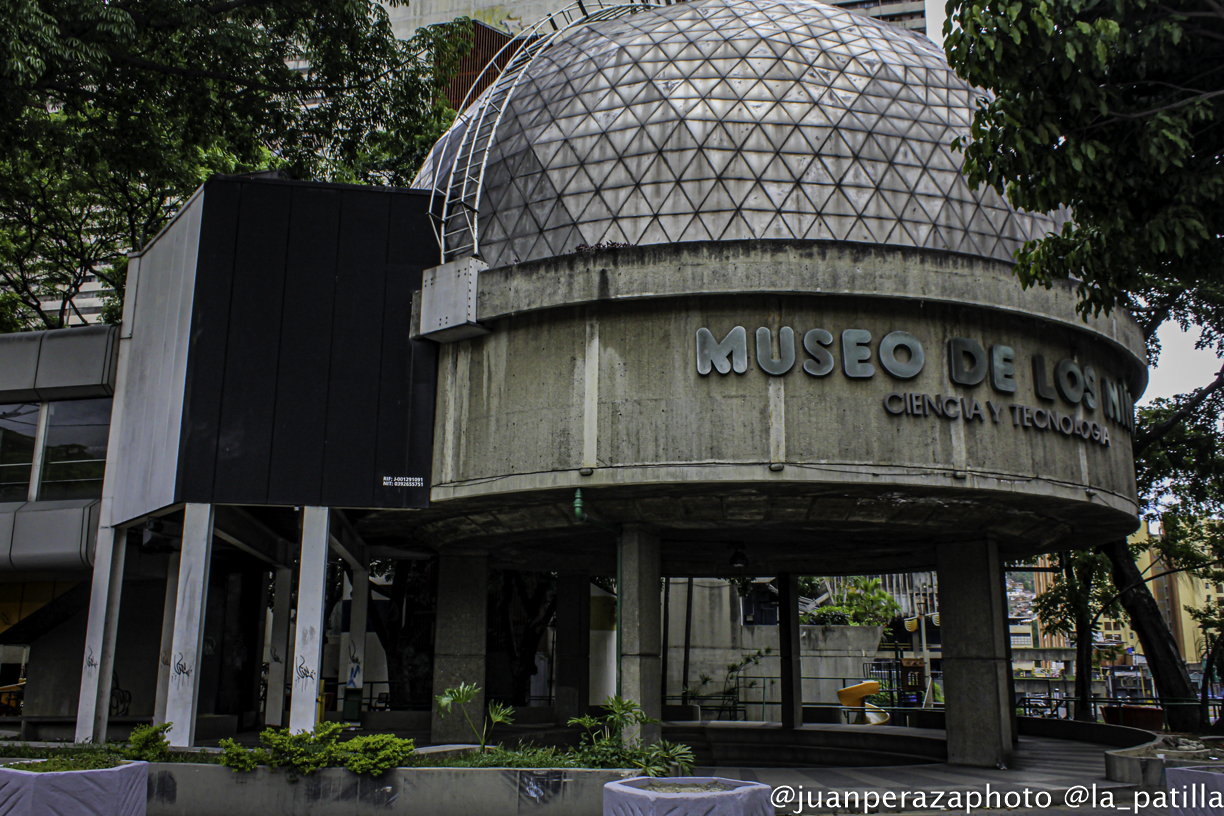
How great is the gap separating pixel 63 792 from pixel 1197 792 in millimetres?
11957

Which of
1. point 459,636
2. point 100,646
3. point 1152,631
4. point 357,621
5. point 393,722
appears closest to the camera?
point 100,646

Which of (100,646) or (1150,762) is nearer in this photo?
(1150,762)

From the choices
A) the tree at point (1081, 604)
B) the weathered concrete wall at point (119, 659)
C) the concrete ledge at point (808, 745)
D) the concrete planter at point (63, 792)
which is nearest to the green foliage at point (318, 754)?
the concrete planter at point (63, 792)

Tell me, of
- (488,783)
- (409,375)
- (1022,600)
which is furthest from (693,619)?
(1022,600)

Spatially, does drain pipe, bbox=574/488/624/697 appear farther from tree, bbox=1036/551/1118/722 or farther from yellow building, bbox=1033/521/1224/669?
yellow building, bbox=1033/521/1224/669

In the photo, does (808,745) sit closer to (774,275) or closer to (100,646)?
(774,275)

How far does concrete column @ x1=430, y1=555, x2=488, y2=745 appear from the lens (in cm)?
2342

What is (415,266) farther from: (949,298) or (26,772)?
(26,772)

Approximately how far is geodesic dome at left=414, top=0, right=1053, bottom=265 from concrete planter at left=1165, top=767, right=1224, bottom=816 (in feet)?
42.7

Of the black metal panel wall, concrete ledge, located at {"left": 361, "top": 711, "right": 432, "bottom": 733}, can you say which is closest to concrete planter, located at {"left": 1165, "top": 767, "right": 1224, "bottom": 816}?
the black metal panel wall

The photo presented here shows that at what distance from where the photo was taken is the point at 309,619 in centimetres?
1881

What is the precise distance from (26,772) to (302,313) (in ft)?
36.0

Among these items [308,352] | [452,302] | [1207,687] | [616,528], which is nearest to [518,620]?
[616,528]

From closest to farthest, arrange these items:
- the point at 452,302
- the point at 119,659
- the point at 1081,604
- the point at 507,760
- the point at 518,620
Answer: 1. the point at 507,760
2. the point at 452,302
3. the point at 119,659
4. the point at 1081,604
5. the point at 518,620
